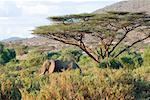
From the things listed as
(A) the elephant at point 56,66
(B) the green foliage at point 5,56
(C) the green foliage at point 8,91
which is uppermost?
(C) the green foliage at point 8,91

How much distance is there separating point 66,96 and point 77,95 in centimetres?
20

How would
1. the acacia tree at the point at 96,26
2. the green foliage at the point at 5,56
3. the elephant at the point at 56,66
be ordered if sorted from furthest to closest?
1. the green foliage at the point at 5,56
2. the acacia tree at the point at 96,26
3. the elephant at the point at 56,66

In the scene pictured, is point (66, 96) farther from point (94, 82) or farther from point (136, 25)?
point (136, 25)

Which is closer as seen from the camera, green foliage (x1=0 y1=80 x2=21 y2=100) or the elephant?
green foliage (x1=0 y1=80 x2=21 y2=100)

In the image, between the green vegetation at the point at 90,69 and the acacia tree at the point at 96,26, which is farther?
the acacia tree at the point at 96,26

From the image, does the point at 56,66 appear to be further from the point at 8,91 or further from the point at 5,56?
the point at 5,56

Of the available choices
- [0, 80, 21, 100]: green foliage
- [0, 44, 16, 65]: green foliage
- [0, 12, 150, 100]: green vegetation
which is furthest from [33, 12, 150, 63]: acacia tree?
[0, 80, 21, 100]: green foliage

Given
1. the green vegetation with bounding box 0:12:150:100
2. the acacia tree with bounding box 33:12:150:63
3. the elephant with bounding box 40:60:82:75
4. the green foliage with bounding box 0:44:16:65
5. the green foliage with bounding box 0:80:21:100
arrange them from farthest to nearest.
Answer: the green foliage with bounding box 0:44:16:65, the acacia tree with bounding box 33:12:150:63, the elephant with bounding box 40:60:82:75, the green foliage with bounding box 0:80:21:100, the green vegetation with bounding box 0:12:150:100

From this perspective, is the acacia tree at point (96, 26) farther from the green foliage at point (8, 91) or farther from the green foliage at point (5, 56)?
the green foliage at point (8, 91)

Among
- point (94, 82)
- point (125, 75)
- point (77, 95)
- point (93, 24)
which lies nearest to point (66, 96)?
point (77, 95)

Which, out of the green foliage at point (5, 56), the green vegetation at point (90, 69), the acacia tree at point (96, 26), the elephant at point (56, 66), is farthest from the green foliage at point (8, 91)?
the green foliage at point (5, 56)

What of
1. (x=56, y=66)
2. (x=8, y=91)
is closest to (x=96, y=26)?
(x=56, y=66)

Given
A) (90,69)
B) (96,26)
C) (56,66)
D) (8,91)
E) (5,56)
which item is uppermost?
(8,91)

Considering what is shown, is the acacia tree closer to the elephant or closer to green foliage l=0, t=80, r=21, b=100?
the elephant
